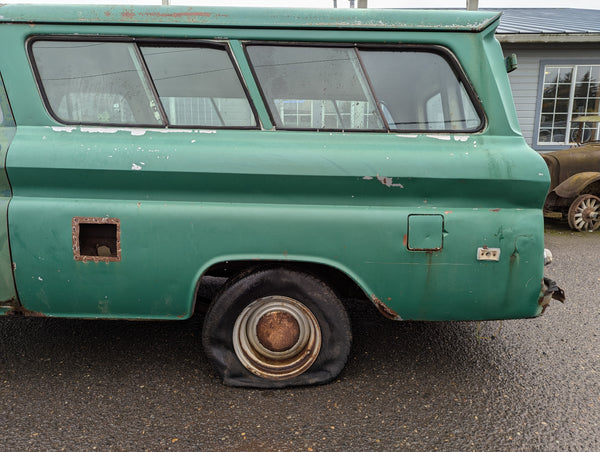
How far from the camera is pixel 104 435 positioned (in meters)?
1.84

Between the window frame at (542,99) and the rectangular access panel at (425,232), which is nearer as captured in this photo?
the rectangular access panel at (425,232)

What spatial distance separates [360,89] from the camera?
6.73 feet

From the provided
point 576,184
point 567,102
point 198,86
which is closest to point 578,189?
point 576,184

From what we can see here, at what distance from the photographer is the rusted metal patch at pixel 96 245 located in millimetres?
1930

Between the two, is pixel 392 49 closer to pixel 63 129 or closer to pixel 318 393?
pixel 63 129

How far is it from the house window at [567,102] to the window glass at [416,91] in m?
8.38

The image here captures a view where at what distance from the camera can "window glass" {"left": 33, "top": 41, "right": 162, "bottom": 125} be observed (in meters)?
2.02

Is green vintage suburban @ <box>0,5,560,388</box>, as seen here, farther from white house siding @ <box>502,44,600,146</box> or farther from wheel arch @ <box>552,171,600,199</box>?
white house siding @ <box>502,44,600,146</box>

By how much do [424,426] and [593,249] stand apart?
182 inches

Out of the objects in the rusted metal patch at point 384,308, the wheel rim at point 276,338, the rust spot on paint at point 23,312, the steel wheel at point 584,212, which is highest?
the rusted metal patch at point 384,308

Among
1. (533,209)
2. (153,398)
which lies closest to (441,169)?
(533,209)

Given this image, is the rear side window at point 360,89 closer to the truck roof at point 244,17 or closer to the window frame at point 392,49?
the window frame at point 392,49

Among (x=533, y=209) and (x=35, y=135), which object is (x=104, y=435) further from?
(x=533, y=209)

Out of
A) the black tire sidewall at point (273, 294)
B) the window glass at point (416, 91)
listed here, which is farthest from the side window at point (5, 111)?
the window glass at point (416, 91)
